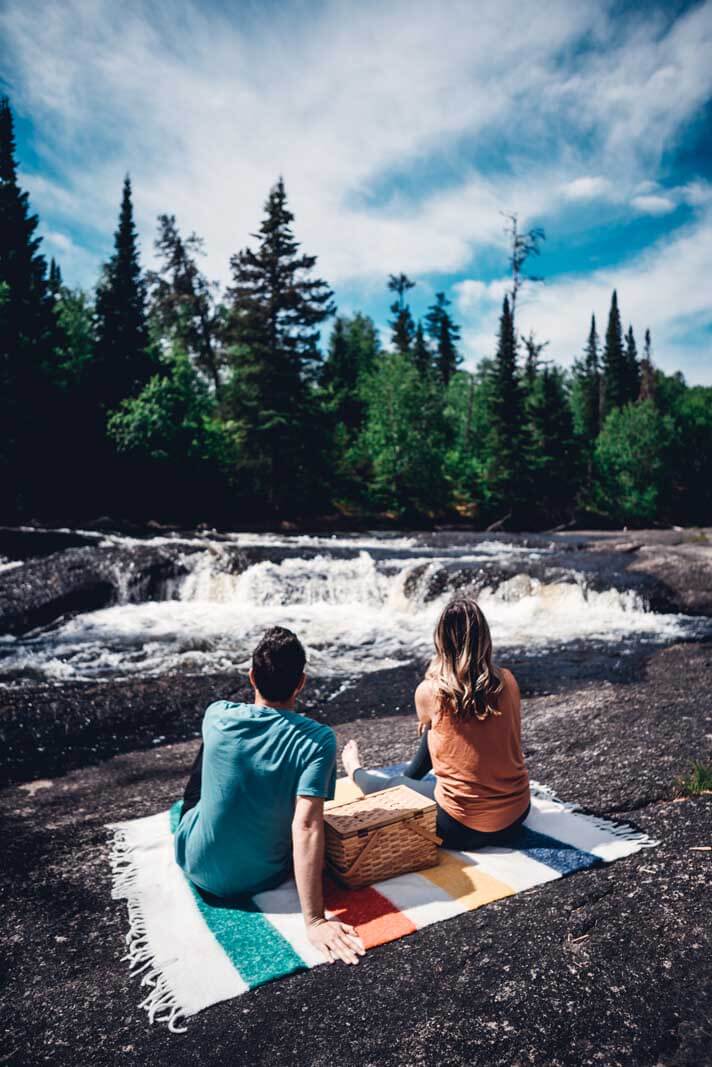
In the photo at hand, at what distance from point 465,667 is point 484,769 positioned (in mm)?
535

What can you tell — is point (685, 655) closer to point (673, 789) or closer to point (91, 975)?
point (673, 789)

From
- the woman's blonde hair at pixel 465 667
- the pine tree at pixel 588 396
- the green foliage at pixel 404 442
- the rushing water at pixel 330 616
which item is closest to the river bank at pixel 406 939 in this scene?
the woman's blonde hair at pixel 465 667

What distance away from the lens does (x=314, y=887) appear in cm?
285

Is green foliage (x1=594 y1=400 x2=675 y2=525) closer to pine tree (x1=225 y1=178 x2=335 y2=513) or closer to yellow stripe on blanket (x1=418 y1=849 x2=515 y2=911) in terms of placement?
pine tree (x1=225 y1=178 x2=335 y2=513)

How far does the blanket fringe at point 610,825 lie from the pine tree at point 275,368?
83.0 ft

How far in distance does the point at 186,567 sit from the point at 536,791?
11.0 m

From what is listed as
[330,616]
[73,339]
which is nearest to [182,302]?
[73,339]

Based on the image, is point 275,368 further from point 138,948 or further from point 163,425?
point 138,948

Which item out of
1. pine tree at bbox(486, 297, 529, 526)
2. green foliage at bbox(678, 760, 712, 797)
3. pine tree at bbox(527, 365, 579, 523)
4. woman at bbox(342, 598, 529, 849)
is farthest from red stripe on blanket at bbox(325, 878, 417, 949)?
pine tree at bbox(527, 365, 579, 523)

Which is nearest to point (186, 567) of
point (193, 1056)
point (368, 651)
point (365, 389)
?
point (368, 651)

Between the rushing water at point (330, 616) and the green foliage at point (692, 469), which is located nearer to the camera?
the rushing water at point (330, 616)

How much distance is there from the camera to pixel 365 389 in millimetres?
36531

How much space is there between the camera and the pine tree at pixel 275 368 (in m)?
29.3

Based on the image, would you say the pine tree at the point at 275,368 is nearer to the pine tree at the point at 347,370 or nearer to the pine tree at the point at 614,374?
the pine tree at the point at 347,370
